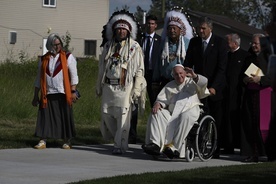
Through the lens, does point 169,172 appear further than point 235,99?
No

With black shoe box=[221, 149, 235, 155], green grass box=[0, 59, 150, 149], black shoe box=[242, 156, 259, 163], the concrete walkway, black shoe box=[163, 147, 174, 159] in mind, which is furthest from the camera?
green grass box=[0, 59, 150, 149]

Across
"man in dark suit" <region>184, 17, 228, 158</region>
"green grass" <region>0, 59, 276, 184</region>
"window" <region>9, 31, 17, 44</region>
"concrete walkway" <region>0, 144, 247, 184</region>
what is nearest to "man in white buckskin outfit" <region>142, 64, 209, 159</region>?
"concrete walkway" <region>0, 144, 247, 184</region>

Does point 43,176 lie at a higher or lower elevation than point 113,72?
lower

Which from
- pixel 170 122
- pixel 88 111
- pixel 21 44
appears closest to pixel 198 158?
pixel 170 122

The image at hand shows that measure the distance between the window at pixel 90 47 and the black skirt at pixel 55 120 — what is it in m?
36.2

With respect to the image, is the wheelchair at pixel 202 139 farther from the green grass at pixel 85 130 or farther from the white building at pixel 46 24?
the white building at pixel 46 24

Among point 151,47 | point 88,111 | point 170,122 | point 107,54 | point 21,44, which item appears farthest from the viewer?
point 21,44

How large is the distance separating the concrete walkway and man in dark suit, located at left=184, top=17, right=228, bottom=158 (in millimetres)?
883

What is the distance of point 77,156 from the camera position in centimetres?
1317

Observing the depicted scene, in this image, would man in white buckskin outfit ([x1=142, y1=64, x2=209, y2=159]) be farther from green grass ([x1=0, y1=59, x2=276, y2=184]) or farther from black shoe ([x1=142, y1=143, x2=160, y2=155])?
green grass ([x1=0, y1=59, x2=276, y2=184])

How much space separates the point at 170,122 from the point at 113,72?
1302mm

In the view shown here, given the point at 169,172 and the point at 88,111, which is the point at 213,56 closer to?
the point at 169,172

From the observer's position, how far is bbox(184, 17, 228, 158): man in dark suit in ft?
44.3

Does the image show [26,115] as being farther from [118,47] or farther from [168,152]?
[168,152]
